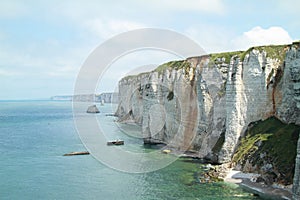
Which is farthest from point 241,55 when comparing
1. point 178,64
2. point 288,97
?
point 178,64

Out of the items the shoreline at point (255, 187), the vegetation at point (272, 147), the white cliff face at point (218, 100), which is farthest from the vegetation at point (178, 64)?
the shoreline at point (255, 187)

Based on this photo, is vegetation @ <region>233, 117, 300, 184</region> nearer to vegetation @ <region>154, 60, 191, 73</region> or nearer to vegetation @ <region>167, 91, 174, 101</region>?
vegetation @ <region>154, 60, 191, 73</region>

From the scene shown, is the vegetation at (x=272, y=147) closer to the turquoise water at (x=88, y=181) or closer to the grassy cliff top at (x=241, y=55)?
the turquoise water at (x=88, y=181)

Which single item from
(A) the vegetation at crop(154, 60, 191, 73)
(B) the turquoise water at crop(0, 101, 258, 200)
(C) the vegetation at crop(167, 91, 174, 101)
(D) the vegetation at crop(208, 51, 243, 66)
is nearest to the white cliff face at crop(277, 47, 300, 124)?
(D) the vegetation at crop(208, 51, 243, 66)

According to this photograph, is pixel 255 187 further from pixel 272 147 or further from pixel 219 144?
pixel 219 144

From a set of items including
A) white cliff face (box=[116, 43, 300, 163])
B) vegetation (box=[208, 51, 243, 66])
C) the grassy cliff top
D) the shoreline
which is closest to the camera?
the shoreline

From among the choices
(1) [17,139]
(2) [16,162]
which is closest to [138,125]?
(1) [17,139]
